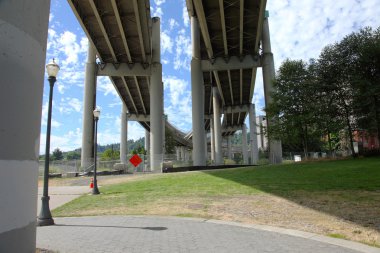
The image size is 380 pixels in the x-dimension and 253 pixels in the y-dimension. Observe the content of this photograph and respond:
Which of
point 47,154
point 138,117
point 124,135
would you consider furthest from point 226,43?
point 138,117

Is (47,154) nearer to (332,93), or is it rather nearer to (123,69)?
(332,93)

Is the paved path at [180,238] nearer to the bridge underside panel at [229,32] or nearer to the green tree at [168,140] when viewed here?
the bridge underside panel at [229,32]

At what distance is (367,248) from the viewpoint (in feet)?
17.3

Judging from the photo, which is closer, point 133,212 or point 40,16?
point 40,16

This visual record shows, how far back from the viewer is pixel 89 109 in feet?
140

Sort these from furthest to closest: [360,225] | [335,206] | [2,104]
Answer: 1. [335,206]
2. [360,225]
3. [2,104]

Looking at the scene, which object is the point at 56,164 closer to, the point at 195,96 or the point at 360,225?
the point at 195,96

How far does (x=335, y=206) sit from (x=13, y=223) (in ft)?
24.9

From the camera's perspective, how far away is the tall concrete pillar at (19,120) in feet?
11.6

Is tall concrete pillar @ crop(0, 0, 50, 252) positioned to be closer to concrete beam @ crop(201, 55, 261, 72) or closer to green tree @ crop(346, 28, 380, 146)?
green tree @ crop(346, 28, 380, 146)

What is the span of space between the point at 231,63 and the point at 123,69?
47.3 feet

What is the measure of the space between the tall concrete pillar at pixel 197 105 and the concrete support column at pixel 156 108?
469 centimetres

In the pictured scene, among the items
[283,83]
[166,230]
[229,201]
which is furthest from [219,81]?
[166,230]

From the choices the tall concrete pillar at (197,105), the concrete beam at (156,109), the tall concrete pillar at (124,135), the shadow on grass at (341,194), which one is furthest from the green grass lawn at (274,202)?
the tall concrete pillar at (124,135)
